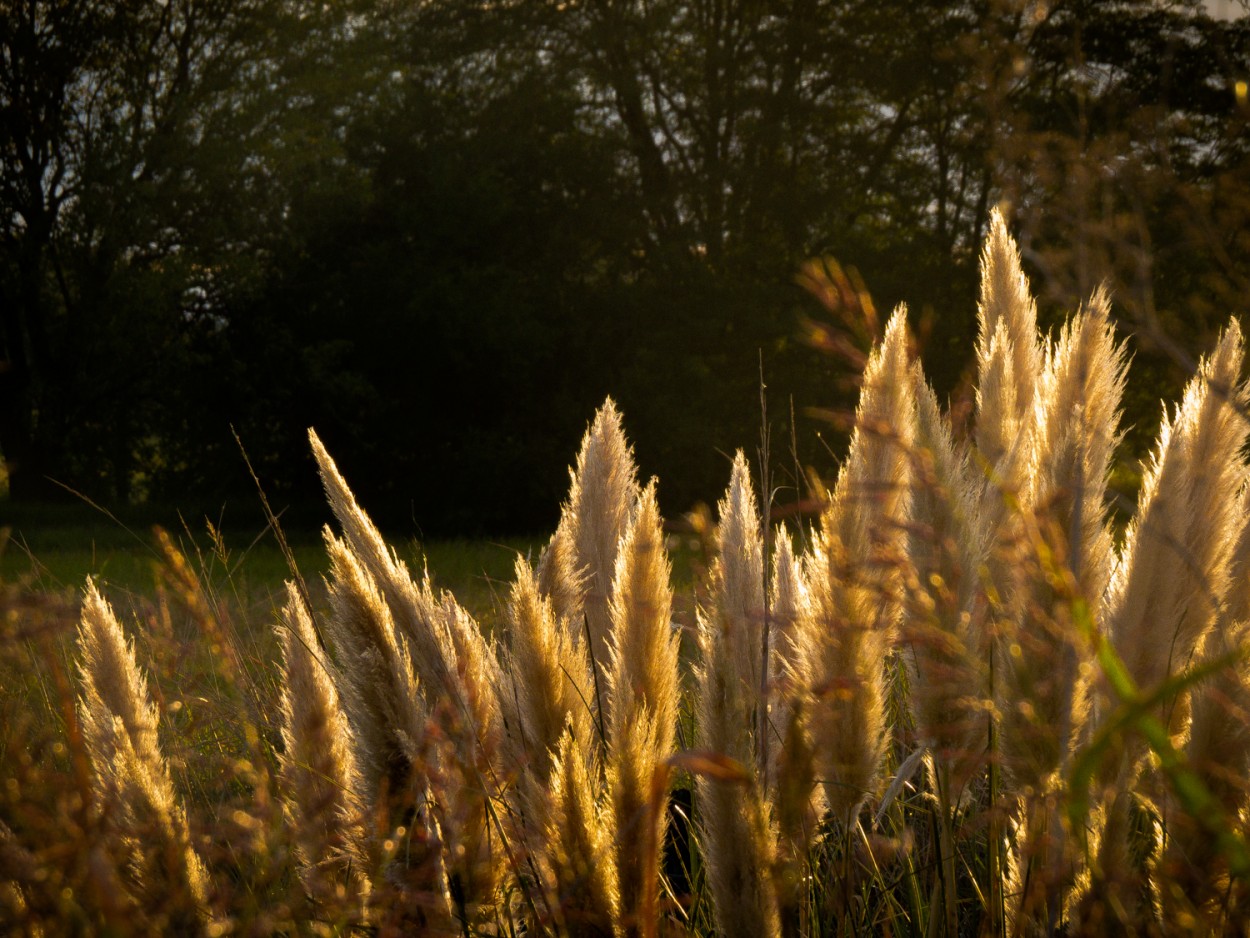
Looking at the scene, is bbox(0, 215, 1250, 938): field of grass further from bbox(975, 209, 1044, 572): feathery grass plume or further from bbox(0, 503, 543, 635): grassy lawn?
bbox(0, 503, 543, 635): grassy lawn

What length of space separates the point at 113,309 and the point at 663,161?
25.1 feet

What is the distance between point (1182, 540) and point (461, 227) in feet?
44.0

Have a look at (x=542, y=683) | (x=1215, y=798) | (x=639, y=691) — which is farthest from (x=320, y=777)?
(x=1215, y=798)

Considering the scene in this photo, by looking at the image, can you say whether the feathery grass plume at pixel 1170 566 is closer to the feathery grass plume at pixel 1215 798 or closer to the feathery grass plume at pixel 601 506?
the feathery grass plume at pixel 1215 798

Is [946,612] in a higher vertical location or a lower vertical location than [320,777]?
higher

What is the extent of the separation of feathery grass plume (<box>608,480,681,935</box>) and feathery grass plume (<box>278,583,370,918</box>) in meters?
0.31

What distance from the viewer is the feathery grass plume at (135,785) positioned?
1099 millimetres

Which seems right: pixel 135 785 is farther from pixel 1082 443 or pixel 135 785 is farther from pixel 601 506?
pixel 1082 443

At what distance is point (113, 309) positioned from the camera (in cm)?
1399

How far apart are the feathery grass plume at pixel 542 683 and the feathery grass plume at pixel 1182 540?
571mm

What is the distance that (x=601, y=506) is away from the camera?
161 cm

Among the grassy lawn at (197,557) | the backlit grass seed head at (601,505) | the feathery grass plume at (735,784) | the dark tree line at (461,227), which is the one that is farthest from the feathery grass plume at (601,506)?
the dark tree line at (461,227)

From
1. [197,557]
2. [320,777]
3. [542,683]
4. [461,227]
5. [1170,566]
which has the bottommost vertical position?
[197,557]

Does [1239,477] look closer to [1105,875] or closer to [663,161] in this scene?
[1105,875]
